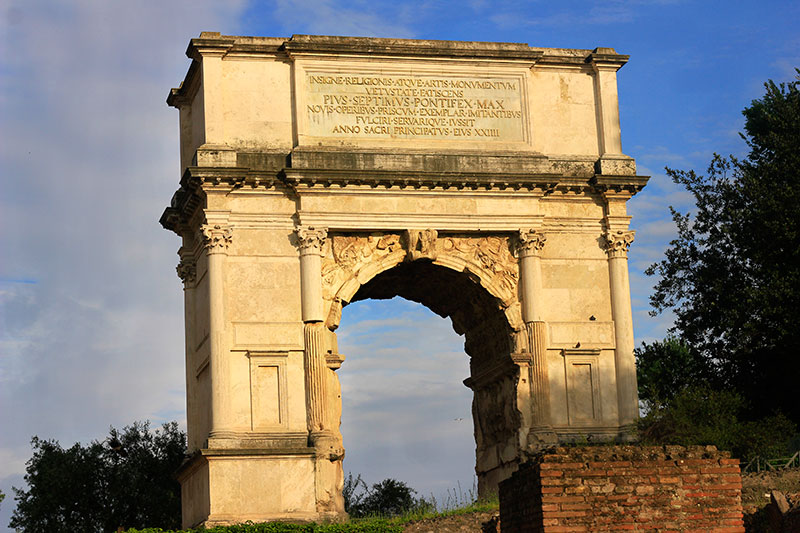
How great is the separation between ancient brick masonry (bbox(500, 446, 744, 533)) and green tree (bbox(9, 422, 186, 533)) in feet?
90.4

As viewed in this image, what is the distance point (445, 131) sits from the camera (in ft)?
108

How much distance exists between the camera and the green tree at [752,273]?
3519cm

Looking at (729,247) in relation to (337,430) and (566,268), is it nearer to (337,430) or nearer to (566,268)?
(566,268)

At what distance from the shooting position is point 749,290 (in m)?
35.2

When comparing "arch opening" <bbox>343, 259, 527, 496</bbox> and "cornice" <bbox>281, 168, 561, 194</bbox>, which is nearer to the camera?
"cornice" <bbox>281, 168, 561, 194</bbox>

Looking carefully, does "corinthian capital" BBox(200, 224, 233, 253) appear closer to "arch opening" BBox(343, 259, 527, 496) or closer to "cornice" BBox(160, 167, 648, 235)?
"cornice" BBox(160, 167, 648, 235)

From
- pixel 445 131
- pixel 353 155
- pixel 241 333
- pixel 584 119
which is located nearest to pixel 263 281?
pixel 241 333

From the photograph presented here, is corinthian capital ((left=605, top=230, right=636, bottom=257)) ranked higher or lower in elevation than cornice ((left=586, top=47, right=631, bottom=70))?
lower

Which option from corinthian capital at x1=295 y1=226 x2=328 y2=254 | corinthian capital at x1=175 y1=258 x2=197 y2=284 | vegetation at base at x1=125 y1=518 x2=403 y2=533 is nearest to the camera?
vegetation at base at x1=125 y1=518 x2=403 y2=533

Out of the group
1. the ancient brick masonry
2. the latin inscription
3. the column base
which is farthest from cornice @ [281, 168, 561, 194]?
the ancient brick masonry

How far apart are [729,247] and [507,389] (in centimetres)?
863

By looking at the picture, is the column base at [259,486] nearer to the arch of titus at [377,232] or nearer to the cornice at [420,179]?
the arch of titus at [377,232]

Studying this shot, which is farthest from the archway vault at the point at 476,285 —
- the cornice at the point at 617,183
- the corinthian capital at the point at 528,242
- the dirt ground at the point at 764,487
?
the dirt ground at the point at 764,487

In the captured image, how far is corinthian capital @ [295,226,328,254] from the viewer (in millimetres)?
31344
